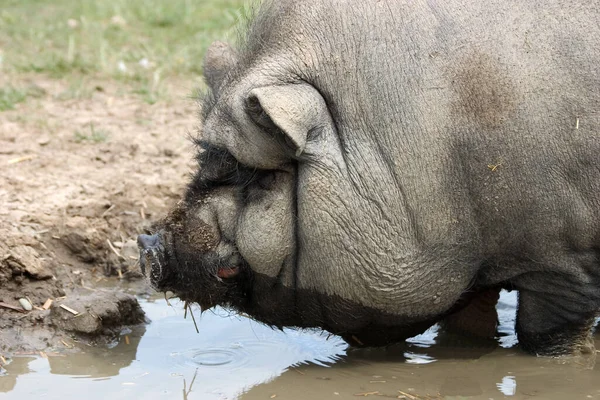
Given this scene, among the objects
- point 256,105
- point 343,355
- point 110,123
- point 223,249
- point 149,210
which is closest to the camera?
point 256,105

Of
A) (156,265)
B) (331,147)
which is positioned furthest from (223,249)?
(331,147)

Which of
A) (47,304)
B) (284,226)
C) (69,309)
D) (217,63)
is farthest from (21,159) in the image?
(284,226)

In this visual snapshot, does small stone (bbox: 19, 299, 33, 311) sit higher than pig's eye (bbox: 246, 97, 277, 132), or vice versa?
pig's eye (bbox: 246, 97, 277, 132)

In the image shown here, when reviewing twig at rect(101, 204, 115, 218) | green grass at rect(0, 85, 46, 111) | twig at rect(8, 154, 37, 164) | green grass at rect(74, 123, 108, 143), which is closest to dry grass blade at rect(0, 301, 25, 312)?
twig at rect(101, 204, 115, 218)

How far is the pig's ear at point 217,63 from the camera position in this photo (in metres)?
5.27

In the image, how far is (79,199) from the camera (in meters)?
6.97

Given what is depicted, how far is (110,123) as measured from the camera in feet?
27.2

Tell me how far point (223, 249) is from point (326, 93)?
0.91 meters

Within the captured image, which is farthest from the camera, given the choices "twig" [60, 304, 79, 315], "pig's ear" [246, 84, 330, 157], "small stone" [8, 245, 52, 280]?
"small stone" [8, 245, 52, 280]

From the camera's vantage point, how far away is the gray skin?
4820 millimetres

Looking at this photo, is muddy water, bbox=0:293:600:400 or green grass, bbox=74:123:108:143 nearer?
muddy water, bbox=0:293:600:400

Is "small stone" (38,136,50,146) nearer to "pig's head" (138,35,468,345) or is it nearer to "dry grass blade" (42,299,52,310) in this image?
"dry grass blade" (42,299,52,310)

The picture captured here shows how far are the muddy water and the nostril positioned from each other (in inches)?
26.9

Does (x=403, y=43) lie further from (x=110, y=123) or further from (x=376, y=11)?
(x=110, y=123)
